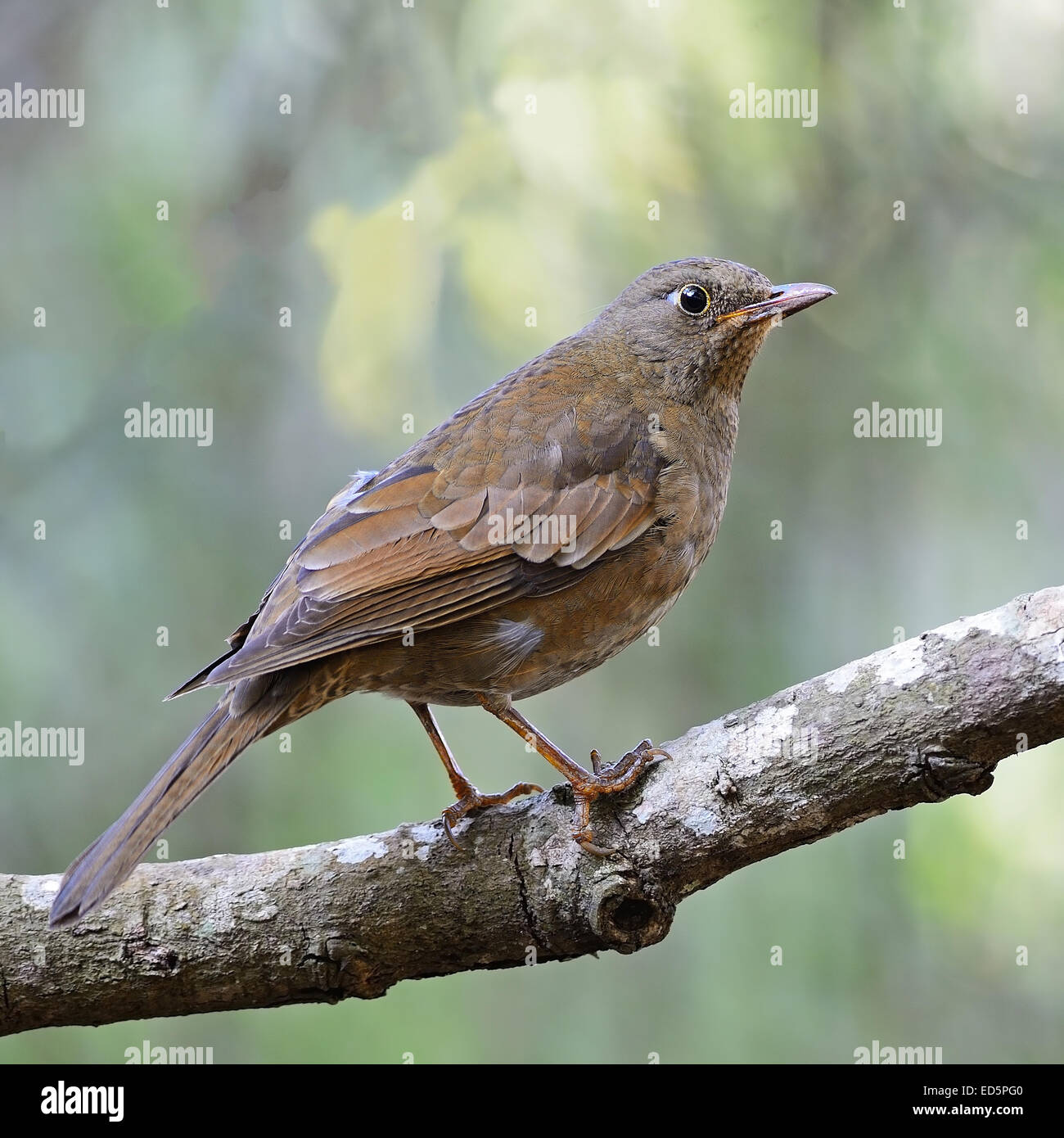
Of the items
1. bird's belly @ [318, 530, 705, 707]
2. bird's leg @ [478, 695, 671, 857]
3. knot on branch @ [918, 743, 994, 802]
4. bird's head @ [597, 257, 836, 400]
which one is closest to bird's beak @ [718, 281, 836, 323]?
bird's head @ [597, 257, 836, 400]

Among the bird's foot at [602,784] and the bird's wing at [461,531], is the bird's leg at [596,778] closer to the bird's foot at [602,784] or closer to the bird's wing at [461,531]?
the bird's foot at [602,784]

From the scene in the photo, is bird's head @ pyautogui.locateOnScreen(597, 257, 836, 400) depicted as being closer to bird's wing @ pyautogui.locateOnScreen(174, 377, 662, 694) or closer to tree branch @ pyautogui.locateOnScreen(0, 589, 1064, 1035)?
bird's wing @ pyautogui.locateOnScreen(174, 377, 662, 694)

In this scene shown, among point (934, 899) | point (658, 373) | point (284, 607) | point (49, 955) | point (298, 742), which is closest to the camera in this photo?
point (49, 955)

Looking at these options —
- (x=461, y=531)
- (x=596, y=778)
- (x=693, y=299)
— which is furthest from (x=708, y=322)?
(x=596, y=778)

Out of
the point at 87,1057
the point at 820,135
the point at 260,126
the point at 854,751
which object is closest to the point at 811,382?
the point at 820,135

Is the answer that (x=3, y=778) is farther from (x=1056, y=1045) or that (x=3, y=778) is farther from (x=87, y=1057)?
(x=1056, y=1045)

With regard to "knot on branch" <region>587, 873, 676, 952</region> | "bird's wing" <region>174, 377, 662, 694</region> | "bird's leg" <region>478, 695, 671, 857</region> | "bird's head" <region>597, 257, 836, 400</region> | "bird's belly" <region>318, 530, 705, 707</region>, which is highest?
"bird's head" <region>597, 257, 836, 400</region>

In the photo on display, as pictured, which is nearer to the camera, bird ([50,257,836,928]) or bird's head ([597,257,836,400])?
bird ([50,257,836,928])
